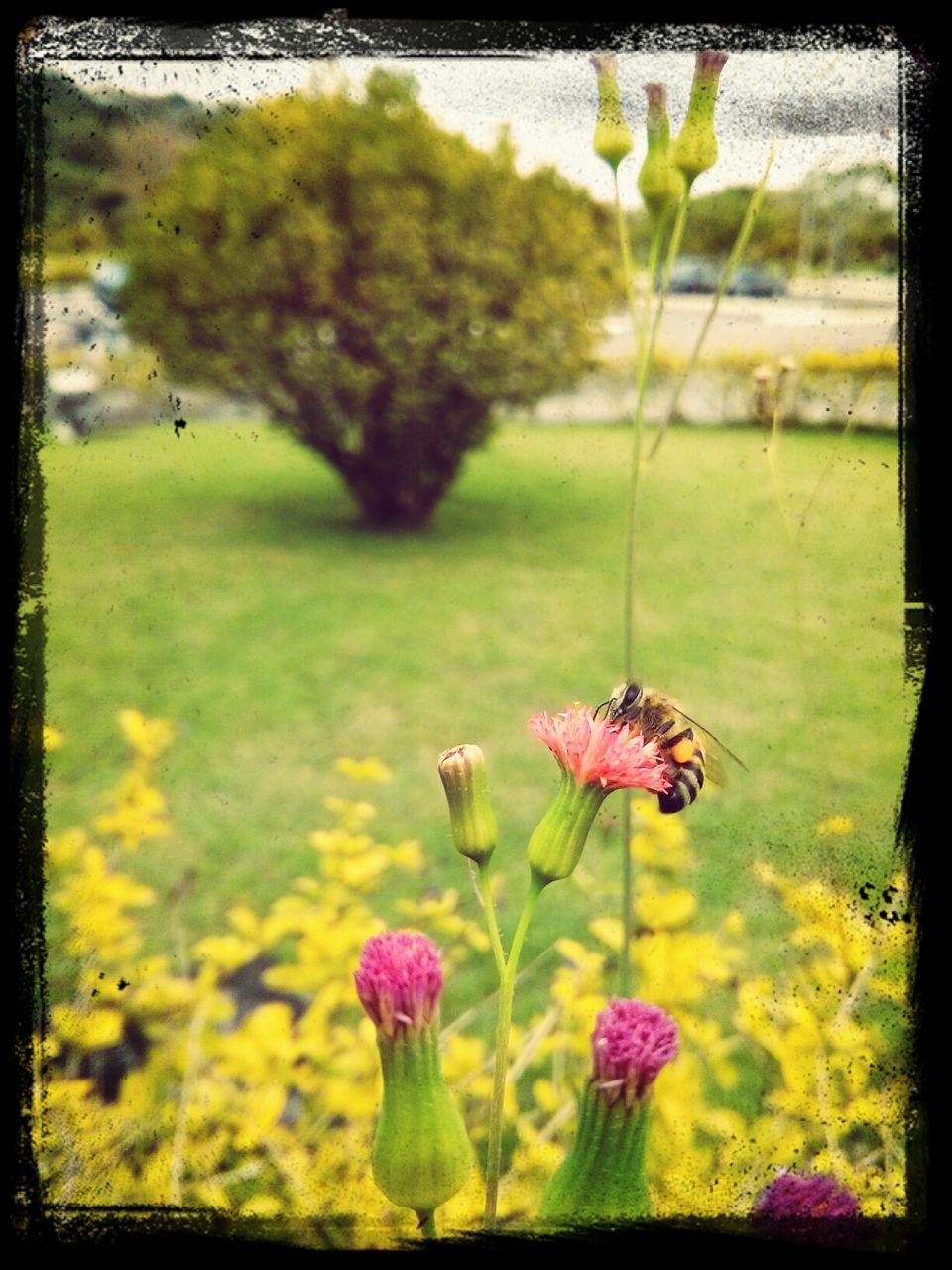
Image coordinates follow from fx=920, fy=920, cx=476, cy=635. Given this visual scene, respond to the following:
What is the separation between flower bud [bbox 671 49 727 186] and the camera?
0.69 metres

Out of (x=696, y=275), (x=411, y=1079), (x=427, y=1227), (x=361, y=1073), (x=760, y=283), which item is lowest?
(x=361, y=1073)

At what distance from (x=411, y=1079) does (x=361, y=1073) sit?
54cm

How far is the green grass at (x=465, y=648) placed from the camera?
6.87 ft

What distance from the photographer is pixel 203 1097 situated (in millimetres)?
1053

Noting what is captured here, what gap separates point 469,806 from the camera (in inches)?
21.9

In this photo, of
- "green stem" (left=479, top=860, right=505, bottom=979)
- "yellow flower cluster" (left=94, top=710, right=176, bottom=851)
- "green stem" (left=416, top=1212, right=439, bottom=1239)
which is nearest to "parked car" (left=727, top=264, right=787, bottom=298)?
"yellow flower cluster" (left=94, top=710, right=176, bottom=851)

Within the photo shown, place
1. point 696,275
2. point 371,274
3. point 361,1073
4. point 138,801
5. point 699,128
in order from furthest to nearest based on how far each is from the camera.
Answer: point 371,274 → point 696,275 → point 138,801 → point 361,1073 → point 699,128

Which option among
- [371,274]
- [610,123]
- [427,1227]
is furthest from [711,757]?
[371,274]

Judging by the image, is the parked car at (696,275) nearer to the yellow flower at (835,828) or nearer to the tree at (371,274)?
the yellow flower at (835,828)

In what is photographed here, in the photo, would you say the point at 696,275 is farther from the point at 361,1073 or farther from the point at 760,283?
the point at 361,1073

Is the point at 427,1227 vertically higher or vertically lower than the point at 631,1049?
lower

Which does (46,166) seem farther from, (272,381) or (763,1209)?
(272,381)

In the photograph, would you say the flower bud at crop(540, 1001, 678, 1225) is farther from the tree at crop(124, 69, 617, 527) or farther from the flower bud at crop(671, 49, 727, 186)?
the tree at crop(124, 69, 617, 527)

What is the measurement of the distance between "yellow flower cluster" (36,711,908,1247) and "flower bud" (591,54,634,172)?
0.67 metres
